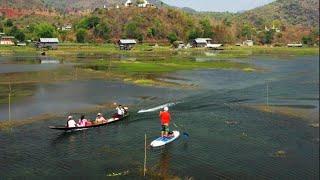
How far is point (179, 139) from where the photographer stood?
3672 cm

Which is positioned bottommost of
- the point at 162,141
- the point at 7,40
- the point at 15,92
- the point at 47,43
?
the point at 162,141

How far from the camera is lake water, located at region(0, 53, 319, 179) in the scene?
1134 inches

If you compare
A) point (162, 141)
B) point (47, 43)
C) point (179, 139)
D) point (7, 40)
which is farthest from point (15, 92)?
point (7, 40)

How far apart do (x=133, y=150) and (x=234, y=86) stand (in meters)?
42.3

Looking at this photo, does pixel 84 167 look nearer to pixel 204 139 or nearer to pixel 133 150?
pixel 133 150

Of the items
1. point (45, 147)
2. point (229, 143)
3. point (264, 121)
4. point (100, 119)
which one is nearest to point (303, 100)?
point (264, 121)

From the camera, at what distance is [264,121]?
145 feet

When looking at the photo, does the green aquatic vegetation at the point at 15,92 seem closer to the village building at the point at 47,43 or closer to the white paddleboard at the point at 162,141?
the white paddleboard at the point at 162,141

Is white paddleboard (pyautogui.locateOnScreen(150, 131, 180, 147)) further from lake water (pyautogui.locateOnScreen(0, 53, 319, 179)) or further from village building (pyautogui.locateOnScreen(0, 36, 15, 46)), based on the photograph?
village building (pyautogui.locateOnScreen(0, 36, 15, 46))

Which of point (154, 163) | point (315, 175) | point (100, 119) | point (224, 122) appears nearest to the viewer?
A: point (315, 175)

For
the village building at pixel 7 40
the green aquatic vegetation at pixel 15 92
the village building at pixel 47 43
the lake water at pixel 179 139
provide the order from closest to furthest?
the lake water at pixel 179 139 → the green aquatic vegetation at pixel 15 92 → the village building at pixel 47 43 → the village building at pixel 7 40

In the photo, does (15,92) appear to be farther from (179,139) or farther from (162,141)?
(162,141)

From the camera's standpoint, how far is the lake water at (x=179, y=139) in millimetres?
28812

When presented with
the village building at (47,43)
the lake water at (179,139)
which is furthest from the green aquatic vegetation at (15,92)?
the village building at (47,43)
